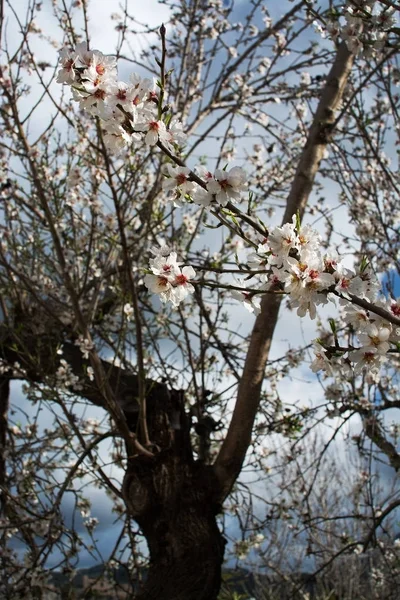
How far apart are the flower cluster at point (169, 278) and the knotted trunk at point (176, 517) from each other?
1.89 metres

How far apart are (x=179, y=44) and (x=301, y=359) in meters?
2.89

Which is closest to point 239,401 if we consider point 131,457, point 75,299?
point 131,457

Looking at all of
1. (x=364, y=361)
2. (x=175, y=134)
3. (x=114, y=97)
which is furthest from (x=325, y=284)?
(x=114, y=97)

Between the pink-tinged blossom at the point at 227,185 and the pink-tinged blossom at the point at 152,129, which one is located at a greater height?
the pink-tinged blossom at the point at 152,129

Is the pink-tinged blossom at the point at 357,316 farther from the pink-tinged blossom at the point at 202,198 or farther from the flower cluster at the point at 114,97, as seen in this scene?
the flower cluster at the point at 114,97

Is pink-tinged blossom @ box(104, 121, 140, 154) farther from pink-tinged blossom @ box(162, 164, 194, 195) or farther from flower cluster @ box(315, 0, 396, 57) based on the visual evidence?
flower cluster @ box(315, 0, 396, 57)

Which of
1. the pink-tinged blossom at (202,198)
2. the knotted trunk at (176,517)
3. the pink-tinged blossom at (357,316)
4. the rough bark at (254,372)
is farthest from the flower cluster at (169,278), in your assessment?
the knotted trunk at (176,517)

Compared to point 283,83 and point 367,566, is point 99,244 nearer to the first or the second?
point 283,83

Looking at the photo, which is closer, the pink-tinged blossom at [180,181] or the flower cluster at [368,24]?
the pink-tinged blossom at [180,181]

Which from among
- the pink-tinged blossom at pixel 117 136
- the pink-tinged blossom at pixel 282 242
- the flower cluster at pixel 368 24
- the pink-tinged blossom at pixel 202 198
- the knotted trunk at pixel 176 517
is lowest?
the knotted trunk at pixel 176 517

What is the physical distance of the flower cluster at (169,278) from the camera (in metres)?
1.26

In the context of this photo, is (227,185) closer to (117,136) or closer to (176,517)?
(117,136)

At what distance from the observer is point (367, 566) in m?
11.6

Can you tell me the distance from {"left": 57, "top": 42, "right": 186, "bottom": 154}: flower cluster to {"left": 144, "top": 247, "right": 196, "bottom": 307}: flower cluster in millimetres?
269
